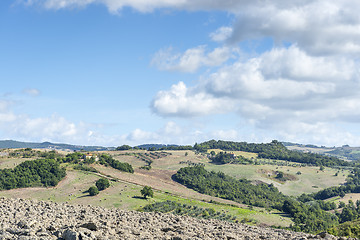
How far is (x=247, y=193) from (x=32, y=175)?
289 feet

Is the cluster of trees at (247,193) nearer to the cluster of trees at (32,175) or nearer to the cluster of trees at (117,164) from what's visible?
the cluster of trees at (117,164)

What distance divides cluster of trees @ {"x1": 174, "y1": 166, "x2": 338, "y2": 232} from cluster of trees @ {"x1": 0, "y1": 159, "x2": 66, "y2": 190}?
5891 centimetres

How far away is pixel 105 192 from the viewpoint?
9506 centimetres

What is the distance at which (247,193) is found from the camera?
474 feet

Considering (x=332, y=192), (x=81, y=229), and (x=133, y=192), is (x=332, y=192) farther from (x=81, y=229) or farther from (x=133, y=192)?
(x=81, y=229)

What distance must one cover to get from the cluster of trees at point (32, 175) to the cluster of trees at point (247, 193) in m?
58.9

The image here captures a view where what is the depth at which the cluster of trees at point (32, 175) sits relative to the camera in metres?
99.8

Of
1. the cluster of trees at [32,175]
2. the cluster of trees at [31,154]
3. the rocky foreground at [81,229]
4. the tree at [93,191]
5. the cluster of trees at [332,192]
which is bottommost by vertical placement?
the cluster of trees at [332,192]

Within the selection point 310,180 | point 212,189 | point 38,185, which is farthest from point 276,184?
point 38,185

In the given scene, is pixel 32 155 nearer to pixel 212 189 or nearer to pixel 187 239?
pixel 212 189

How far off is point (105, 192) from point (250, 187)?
8372 cm

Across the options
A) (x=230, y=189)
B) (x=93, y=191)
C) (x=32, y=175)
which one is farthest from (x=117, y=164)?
(x=230, y=189)

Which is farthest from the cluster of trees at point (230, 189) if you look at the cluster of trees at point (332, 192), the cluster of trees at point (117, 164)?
the cluster of trees at point (117, 164)

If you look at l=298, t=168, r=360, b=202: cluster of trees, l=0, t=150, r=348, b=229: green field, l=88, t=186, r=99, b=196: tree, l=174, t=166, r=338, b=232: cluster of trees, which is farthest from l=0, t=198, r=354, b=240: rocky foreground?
l=298, t=168, r=360, b=202: cluster of trees
